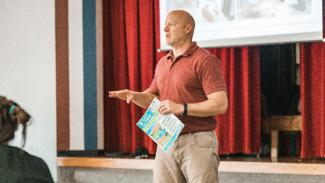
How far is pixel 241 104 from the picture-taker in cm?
373

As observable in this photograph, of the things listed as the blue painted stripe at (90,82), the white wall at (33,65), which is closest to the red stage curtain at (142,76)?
the blue painted stripe at (90,82)

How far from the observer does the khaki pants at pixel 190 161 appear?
2064 mm

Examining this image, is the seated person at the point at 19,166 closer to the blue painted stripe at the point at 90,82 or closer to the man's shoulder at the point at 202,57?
the man's shoulder at the point at 202,57

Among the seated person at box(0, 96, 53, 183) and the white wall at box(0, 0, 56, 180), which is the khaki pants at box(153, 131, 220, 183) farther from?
the white wall at box(0, 0, 56, 180)

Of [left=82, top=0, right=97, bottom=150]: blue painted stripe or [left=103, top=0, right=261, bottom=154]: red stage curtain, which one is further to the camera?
[left=82, top=0, right=97, bottom=150]: blue painted stripe

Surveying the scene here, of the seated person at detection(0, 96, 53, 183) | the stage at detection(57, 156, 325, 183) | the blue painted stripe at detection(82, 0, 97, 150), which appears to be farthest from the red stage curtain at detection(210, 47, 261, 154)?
the seated person at detection(0, 96, 53, 183)

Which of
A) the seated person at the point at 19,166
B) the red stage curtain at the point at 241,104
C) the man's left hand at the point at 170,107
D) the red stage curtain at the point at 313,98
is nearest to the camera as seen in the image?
the seated person at the point at 19,166

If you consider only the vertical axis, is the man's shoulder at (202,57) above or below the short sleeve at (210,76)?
above

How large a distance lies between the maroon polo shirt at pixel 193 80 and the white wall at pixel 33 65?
205 centimetres

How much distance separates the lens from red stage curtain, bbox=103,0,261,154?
3.69m

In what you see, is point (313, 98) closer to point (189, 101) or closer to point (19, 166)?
point (189, 101)

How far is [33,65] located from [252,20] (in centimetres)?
184

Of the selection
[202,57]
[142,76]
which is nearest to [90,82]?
[142,76]

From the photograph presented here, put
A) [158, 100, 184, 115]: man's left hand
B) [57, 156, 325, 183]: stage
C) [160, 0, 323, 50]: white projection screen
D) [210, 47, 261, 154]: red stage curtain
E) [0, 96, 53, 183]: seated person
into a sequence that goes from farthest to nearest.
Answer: [210, 47, 261, 154]: red stage curtain
[160, 0, 323, 50]: white projection screen
[57, 156, 325, 183]: stage
[158, 100, 184, 115]: man's left hand
[0, 96, 53, 183]: seated person
